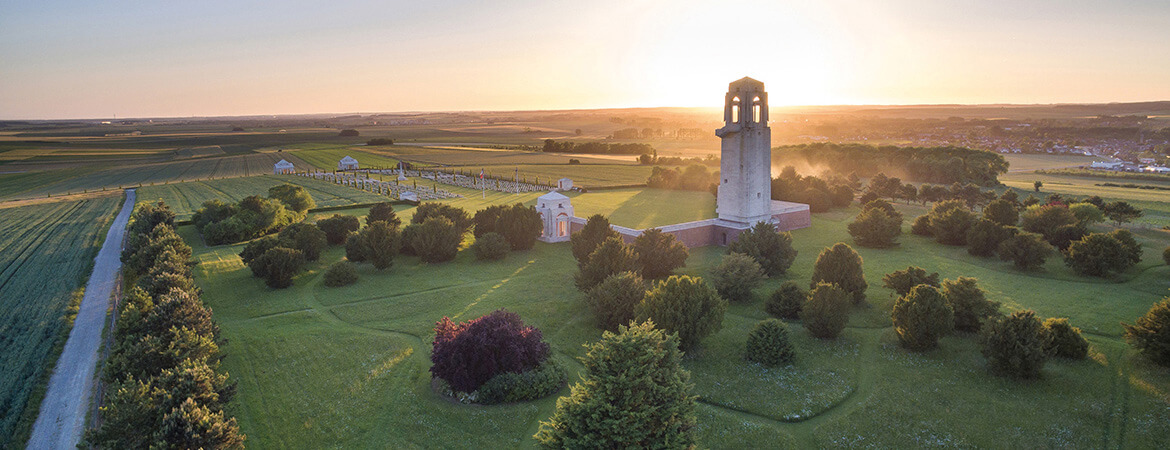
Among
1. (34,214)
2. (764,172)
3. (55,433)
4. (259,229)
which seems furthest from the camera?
(34,214)

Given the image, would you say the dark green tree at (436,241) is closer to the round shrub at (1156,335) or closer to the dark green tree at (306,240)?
the dark green tree at (306,240)

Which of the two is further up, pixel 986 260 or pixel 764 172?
pixel 764 172

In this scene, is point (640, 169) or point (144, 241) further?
point (640, 169)

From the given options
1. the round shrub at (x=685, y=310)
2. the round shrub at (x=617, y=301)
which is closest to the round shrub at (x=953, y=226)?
the round shrub at (x=685, y=310)

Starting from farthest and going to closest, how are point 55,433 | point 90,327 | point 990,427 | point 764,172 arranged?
point 764,172
point 90,327
point 55,433
point 990,427

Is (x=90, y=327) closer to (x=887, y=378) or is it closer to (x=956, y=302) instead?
(x=887, y=378)

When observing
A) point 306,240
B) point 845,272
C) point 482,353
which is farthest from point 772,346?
point 306,240

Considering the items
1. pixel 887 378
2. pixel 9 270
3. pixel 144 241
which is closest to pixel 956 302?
pixel 887 378
